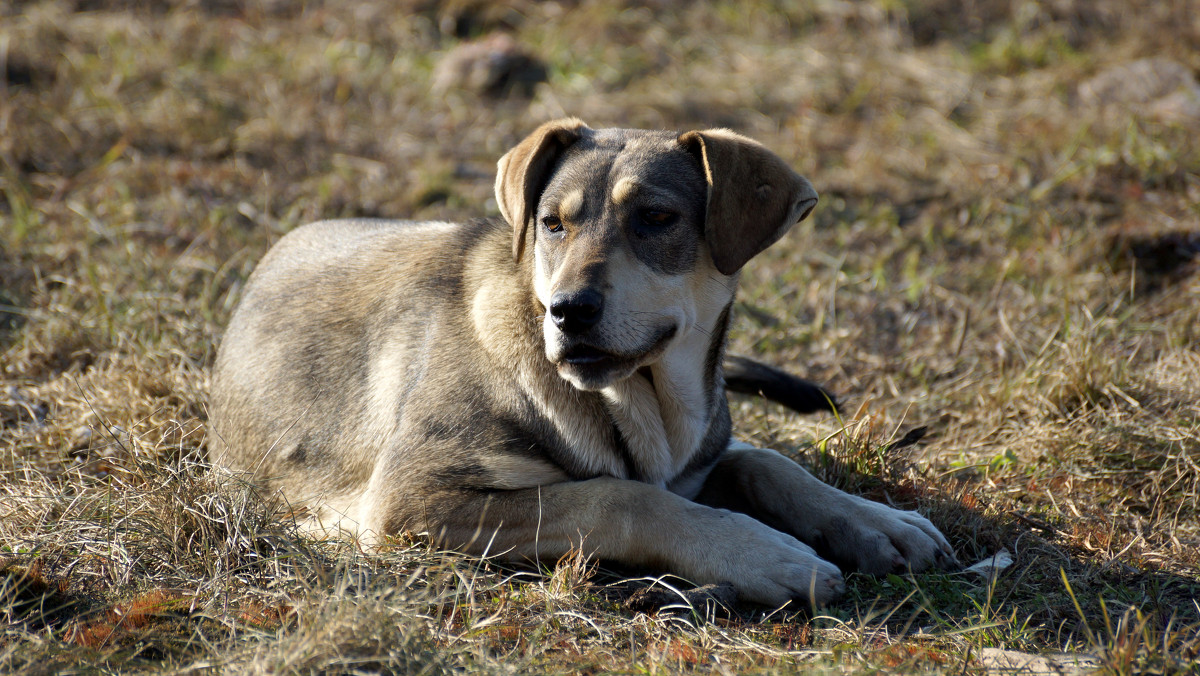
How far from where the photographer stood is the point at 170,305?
5965 millimetres

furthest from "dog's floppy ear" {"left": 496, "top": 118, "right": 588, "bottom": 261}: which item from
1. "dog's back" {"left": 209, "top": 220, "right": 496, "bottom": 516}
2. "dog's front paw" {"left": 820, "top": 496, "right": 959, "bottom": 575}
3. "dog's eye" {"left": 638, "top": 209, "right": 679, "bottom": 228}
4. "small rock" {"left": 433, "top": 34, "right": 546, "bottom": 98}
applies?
"small rock" {"left": 433, "top": 34, "right": 546, "bottom": 98}

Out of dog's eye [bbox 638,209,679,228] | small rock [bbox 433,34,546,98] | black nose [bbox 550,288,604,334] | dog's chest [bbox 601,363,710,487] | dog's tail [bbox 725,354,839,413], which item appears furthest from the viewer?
small rock [bbox 433,34,546,98]

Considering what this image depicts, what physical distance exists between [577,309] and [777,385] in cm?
171

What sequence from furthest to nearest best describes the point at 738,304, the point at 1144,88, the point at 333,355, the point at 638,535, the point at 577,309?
the point at 1144,88 < the point at 738,304 < the point at 333,355 < the point at 638,535 < the point at 577,309

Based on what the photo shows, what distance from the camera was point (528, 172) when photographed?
159 inches

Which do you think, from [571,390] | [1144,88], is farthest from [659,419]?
[1144,88]

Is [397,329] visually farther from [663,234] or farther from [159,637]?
[159,637]

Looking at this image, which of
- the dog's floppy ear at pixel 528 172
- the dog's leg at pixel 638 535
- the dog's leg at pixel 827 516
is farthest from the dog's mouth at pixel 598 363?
the dog's leg at pixel 827 516

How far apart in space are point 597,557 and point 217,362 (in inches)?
88.2

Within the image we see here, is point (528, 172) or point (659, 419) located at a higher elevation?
point (528, 172)

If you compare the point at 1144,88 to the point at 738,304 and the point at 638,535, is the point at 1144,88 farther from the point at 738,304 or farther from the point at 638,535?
the point at 638,535

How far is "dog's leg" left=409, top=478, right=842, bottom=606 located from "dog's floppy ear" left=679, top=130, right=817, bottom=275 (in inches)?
37.7

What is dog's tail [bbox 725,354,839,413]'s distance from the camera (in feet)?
15.8

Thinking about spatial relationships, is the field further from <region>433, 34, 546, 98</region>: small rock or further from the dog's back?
the dog's back
